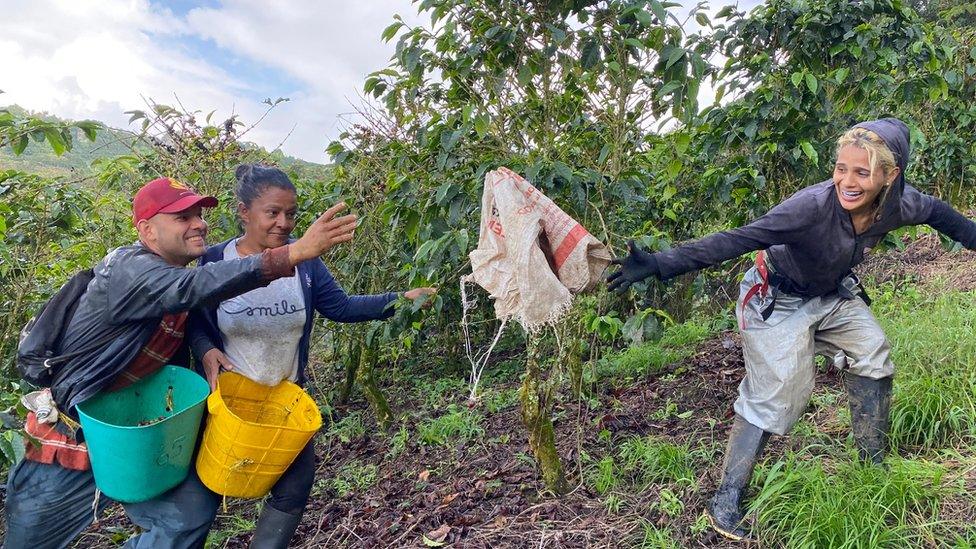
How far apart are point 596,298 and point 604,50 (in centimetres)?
114

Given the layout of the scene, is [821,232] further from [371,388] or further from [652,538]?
[371,388]

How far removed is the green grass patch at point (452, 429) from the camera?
3.79 m

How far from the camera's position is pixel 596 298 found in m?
3.08

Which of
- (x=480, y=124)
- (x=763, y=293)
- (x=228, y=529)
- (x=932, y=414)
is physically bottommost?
(x=228, y=529)

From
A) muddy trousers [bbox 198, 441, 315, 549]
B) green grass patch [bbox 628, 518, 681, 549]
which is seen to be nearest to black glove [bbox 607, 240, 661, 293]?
green grass patch [bbox 628, 518, 681, 549]

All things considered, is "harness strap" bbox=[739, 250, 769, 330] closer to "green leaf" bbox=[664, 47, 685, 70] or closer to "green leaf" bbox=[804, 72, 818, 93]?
"green leaf" bbox=[664, 47, 685, 70]

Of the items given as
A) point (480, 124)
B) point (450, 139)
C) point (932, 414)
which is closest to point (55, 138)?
point (450, 139)

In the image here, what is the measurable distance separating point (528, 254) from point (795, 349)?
3.68ft

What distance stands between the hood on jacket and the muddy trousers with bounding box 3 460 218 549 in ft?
8.75

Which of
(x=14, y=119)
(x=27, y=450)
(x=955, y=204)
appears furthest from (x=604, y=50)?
(x=955, y=204)

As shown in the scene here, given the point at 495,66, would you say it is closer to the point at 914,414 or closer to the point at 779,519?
the point at 779,519

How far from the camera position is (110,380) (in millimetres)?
2156

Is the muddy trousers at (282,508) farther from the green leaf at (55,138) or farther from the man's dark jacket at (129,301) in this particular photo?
the green leaf at (55,138)

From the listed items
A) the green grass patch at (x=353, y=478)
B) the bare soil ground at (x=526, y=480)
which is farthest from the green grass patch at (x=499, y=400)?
the green grass patch at (x=353, y=478)
